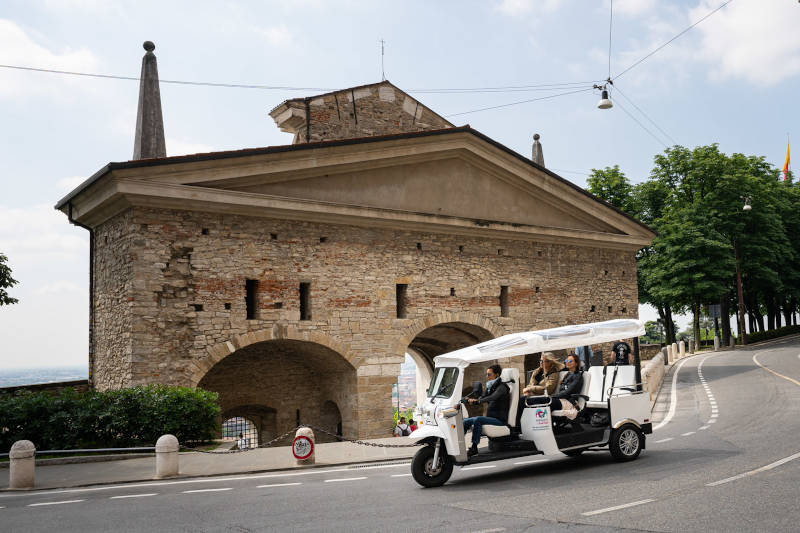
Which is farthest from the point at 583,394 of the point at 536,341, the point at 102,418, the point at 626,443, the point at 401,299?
the point at 102,418

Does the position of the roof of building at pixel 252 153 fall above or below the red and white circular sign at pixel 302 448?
above

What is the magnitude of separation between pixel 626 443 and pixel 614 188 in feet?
115

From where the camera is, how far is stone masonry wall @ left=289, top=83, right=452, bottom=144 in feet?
70.9

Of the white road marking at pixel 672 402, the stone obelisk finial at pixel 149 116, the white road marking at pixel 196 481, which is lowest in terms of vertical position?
the white road marking at pixel 196 481

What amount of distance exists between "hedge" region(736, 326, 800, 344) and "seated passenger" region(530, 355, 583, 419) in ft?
125

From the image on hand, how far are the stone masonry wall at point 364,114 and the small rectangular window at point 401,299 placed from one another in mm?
6103

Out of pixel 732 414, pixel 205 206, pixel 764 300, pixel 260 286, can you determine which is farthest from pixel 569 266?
pixel 764 300

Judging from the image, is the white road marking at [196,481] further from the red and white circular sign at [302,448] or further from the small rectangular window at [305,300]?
the small rectangular window at [305,300]

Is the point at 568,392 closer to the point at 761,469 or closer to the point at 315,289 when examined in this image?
the point at 761,469

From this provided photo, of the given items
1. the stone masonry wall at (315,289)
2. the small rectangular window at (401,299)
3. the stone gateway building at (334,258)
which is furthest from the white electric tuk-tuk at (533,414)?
the small rectangular window at (401,299)

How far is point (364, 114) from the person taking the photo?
73.9ft

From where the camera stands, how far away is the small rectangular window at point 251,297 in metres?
17.0

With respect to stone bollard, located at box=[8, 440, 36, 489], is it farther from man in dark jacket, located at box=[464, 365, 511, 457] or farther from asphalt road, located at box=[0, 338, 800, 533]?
man in dark jacket, located at box=[464, 365, 511, 457]

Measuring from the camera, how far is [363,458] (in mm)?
12977
